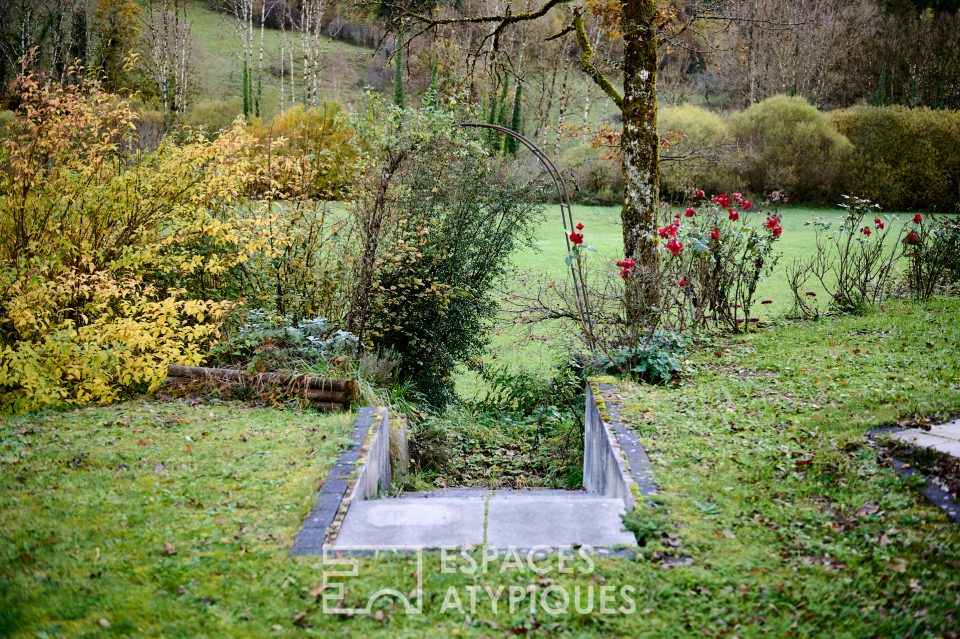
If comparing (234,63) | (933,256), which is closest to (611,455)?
(933,256)

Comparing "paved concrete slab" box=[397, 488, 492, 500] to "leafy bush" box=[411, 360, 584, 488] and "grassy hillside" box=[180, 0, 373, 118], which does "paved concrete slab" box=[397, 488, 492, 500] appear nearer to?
"leafy bush" box=[411, 360, 584, 488]

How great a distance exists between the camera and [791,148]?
24062 mm

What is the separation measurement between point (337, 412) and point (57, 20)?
29.0m

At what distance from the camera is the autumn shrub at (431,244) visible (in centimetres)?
648

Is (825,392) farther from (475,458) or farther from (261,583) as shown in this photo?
(261,583)

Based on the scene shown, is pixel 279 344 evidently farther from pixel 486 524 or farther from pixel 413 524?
pixel 486 524

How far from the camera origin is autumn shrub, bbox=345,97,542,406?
21.3 feet

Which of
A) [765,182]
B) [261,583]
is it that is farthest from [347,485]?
[765,182]

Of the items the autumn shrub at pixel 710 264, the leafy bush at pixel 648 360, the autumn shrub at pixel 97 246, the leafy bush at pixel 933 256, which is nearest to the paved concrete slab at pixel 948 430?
the leafy bush at pixel 648 360

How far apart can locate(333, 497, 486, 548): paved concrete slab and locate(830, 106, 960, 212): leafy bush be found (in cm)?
2449

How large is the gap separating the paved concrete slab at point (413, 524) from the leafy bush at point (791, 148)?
23.0m

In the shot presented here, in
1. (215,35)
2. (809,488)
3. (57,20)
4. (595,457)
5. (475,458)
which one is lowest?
(475,458)

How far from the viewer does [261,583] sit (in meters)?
2.84
